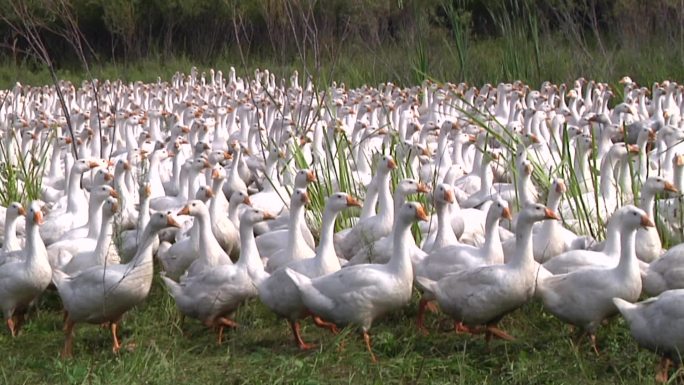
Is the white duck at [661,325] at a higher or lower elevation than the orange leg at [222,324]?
higher

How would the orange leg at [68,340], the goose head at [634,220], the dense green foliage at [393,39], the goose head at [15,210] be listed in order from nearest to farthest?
1. the goose head at [634,220]
2. the orange leg at [68,340]
3. the goose head at [15,210]
4. the dense green foliage at [393,39]

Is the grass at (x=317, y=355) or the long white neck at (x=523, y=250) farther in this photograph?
the long white neck at (x=523, y=250)

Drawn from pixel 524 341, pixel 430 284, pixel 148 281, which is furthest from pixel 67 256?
pixel 524 341

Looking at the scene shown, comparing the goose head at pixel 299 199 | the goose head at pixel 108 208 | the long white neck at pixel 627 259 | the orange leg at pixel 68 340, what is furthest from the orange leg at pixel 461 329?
the goose head at pixel 108 208

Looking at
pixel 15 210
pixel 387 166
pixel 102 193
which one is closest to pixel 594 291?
pixel 387 166

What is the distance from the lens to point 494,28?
92.6ft

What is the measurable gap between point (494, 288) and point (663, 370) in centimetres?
117

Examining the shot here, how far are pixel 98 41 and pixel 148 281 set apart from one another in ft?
84.5

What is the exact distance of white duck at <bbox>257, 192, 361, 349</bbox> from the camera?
7594 millimetres

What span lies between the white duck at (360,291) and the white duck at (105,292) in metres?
→ 0.99

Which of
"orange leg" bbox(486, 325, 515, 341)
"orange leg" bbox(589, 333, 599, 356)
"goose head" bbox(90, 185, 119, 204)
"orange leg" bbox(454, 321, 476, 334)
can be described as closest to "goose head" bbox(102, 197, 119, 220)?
"goose head" bbox(90, 185, 119, 204)

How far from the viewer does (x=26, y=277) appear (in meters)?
8.09

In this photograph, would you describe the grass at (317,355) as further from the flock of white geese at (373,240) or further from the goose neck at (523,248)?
the goose neck at (523,248)

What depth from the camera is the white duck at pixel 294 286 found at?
24.9 feet
